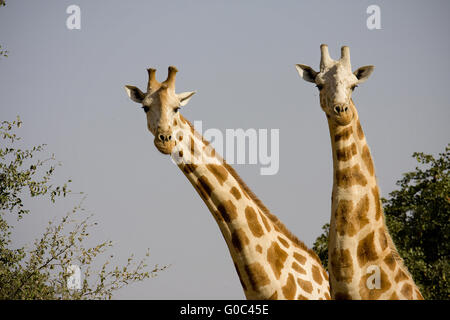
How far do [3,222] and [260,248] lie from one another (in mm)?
5684

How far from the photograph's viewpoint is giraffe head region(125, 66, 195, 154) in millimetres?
9695

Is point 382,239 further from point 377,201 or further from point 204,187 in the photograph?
point 204,187

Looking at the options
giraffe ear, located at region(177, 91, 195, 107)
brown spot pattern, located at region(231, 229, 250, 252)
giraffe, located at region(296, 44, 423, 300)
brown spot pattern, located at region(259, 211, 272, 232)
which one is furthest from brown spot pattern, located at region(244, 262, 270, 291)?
giraffe ear, located at region(177, 91, 195, 107)

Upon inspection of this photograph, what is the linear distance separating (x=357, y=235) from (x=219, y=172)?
106 inches

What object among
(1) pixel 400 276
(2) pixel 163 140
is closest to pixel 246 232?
(2) pixel 163 140

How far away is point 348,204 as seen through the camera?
838cm

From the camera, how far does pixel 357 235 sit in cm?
830

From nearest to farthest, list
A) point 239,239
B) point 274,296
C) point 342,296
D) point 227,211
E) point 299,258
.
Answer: point 342,296
point 274,296
point 239,239
point 227,211
point 299,258

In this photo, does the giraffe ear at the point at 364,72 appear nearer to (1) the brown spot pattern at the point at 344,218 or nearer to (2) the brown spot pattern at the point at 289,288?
(1) the brown spot pattern at the point at 344,218

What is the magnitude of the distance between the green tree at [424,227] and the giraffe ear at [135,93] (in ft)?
49.1

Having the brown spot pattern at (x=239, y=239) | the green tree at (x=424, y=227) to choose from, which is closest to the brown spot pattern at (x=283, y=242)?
the brown spot pattern at (x=239, y=239)
